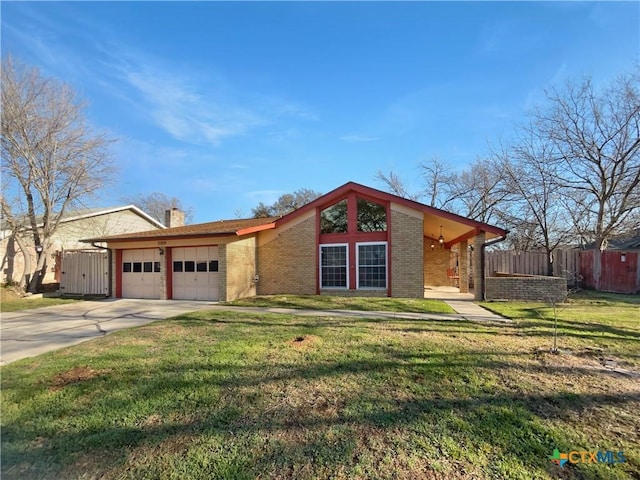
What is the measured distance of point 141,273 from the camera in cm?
1545

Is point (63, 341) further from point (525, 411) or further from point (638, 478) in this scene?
A: point (638, 478)

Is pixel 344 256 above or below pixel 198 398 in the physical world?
above

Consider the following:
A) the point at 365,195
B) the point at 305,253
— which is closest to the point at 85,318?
the point at 305,253

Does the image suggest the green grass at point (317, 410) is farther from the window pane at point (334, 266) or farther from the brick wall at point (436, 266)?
the brick wall at point (436, 266)

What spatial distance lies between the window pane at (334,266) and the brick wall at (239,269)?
312cm

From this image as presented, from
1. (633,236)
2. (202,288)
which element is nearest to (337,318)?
(202,288)

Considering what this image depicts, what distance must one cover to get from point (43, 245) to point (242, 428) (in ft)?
62.4

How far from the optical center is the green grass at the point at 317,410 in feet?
9.36

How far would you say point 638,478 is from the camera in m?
2.66

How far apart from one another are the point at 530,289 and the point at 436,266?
328 inches

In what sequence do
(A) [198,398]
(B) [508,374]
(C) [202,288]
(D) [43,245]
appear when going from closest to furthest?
(A) [198,398], (B) [508,374], (C) [202,288], (D) [43,245]

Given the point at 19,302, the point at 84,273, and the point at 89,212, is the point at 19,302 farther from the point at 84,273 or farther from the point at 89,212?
the point at 89,212

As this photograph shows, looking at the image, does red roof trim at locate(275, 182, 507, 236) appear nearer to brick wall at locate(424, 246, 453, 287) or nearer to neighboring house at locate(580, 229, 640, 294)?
brick wall at locate(424, 246, 453, 287)

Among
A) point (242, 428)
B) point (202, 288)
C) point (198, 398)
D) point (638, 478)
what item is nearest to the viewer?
point (638, 478)
